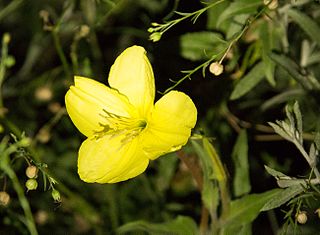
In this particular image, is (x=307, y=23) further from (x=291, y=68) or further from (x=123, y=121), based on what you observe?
(x=123, y=121)

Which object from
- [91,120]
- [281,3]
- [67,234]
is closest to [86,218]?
[67,234]

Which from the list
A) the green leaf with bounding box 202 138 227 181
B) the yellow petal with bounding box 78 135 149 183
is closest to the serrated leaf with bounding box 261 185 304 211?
the green leaf with bounding box 202 138 227 181

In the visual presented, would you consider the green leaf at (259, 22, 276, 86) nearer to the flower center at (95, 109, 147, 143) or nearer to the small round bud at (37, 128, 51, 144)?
the flower center at (95, 109, 147, 143)

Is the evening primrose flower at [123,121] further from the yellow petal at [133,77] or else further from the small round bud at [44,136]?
the small round bud at [44,136]

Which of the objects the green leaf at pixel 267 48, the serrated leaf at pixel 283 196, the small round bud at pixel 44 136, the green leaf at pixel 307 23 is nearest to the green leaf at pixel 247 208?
the serrated leaf at pixel 283 196

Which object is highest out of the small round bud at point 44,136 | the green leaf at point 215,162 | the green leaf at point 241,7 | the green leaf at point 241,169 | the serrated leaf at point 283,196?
the green leaf at point 241,7

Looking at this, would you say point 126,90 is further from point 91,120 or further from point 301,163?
point 301,163

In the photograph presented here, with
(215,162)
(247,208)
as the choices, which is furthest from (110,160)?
(247,208)
